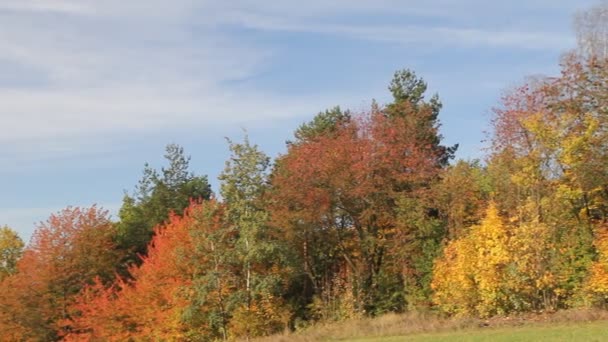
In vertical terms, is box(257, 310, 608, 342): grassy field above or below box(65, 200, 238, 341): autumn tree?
below

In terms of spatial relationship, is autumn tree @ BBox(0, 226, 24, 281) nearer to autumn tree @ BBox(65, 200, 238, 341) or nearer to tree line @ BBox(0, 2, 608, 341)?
tree line @ BBox(0, 2, 608, 341)

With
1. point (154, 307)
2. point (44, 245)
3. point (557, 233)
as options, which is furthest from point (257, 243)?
point (44, 245)

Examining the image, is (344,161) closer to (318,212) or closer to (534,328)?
(318,212)

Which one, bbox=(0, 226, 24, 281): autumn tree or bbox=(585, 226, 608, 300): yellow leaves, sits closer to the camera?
bbox=(585, 226, 608, 300): yellow leaves

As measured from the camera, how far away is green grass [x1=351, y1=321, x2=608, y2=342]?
20.8 meters

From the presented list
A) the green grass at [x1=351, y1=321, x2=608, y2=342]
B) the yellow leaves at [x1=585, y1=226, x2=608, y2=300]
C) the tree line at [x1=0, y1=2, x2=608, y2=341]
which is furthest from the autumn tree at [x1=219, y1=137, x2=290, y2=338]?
the yellow leaves at [x1=585, y1=226, x2=608, y2=300]

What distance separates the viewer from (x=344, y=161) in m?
37.7

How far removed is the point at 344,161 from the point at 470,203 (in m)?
7.06

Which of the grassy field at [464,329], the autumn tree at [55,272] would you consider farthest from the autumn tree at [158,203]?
the grassy field at [464,329]

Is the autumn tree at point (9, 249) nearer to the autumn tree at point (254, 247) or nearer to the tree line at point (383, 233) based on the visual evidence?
the tree line at point (383, 233)

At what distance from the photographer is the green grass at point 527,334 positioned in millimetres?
20750

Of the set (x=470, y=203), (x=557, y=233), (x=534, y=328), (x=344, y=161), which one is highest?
(x=344, y=161)

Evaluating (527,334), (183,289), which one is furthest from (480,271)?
(183,289)

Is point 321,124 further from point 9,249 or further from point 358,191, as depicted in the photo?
point 9,249
